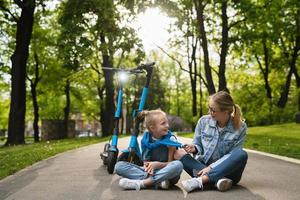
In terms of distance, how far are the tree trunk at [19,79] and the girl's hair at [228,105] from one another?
18.3 metres

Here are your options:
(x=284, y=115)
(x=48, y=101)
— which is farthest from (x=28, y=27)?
(x=48, y=101)

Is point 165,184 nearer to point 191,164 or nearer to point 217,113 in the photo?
point 191,164

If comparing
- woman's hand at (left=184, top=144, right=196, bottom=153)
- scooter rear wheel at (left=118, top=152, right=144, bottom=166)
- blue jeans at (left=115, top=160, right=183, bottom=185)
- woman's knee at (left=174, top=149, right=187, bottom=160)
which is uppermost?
woman's hand at (left=184, top=144, right=196, bottom=153)

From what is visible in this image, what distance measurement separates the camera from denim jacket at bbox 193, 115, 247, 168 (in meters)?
6.20

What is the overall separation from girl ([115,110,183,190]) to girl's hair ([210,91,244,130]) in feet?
2.39

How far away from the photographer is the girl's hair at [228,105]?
5996 mm

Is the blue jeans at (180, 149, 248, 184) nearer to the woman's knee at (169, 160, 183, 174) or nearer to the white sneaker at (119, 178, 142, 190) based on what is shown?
the woman's knee at (169, 160, 183, 174)

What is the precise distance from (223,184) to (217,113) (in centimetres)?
87

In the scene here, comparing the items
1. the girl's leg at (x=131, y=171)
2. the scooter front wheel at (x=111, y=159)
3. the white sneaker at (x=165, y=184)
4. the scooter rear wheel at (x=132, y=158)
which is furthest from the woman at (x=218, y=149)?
the scooter front wheel at (x=111, y=159)

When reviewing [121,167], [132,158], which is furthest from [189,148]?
[132,158]

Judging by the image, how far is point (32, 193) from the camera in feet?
21.1

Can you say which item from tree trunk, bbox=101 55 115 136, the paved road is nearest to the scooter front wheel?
the paved road

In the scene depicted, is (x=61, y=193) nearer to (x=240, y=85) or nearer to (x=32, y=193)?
(x=32, y=193)

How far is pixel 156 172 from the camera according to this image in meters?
6.24
